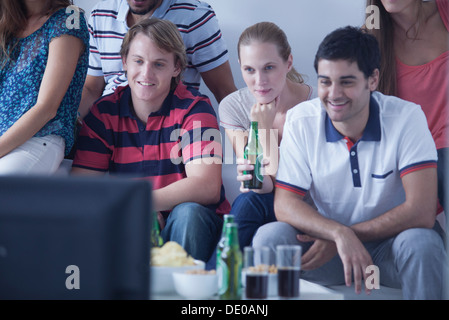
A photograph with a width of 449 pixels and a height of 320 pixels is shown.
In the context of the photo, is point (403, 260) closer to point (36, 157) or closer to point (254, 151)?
point (254, 151)

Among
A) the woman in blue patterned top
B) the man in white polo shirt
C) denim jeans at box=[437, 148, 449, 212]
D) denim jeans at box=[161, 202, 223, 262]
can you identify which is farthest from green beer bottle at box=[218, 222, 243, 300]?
the woman in blue patterned top

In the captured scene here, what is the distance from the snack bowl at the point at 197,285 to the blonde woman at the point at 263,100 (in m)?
0.71

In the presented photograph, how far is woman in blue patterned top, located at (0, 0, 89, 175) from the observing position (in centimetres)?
213

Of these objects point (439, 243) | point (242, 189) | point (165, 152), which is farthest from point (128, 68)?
point (439, 243)

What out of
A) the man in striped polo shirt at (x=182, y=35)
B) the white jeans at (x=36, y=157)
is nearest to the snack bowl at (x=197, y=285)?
the white jeans at (x=36, y=157)

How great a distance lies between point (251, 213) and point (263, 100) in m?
0.44

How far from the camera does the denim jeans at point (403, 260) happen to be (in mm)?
1558

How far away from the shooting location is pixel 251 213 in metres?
1.94

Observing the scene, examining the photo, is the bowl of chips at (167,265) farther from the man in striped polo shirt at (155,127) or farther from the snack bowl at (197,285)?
the man in striped polo shirt at (155,127)

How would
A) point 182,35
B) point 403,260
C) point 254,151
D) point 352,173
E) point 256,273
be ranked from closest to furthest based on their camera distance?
point 256,273
point 403,260
point 352,173
point 254,151
point 182,35

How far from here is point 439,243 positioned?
5.28ft

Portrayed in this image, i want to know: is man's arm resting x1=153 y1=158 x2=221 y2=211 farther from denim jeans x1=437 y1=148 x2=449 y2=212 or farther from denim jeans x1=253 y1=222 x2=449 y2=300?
denim jeans x1=437 y1=148 x2=449 y2=212

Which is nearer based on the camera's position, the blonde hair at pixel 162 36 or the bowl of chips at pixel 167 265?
the bowl of chips at pixel 167 265

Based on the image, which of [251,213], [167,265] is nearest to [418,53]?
[251,213]
